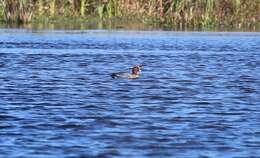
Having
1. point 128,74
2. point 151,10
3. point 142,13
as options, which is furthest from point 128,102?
point 142,13

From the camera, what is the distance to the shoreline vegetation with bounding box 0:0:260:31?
53.3m

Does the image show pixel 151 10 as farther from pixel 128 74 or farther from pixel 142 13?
pixel 128 74

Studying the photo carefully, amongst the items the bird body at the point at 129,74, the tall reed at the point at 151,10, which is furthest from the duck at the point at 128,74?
the tall reed at the point at 151,10

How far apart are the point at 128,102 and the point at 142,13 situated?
124 ft

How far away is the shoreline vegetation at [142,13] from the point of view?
5331 centimetres

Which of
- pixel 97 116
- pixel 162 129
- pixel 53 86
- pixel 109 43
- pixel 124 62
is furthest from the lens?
pixel 109 43

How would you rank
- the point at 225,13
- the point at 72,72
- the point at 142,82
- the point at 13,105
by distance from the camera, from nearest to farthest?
the point at 13,105 → the point at 142,82 → the point at 72,72 → the point at 225,13

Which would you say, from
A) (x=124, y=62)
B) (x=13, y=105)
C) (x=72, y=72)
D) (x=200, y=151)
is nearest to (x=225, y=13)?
(x=124, y=62)

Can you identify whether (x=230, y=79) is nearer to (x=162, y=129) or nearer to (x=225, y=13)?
(x=162, y=129)

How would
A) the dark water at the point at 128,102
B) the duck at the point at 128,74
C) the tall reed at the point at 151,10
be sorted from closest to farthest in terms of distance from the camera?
the dark water at the point at 128,102, the duck at the point at 128,74, the tall reed at the point at 151,10

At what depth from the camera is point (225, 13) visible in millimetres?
55500

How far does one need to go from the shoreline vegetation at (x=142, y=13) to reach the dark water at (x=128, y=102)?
46.7ft

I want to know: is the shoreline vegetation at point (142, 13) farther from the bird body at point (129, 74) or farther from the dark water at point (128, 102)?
the bird body at point (129, 74)

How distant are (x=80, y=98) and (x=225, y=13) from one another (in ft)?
117
